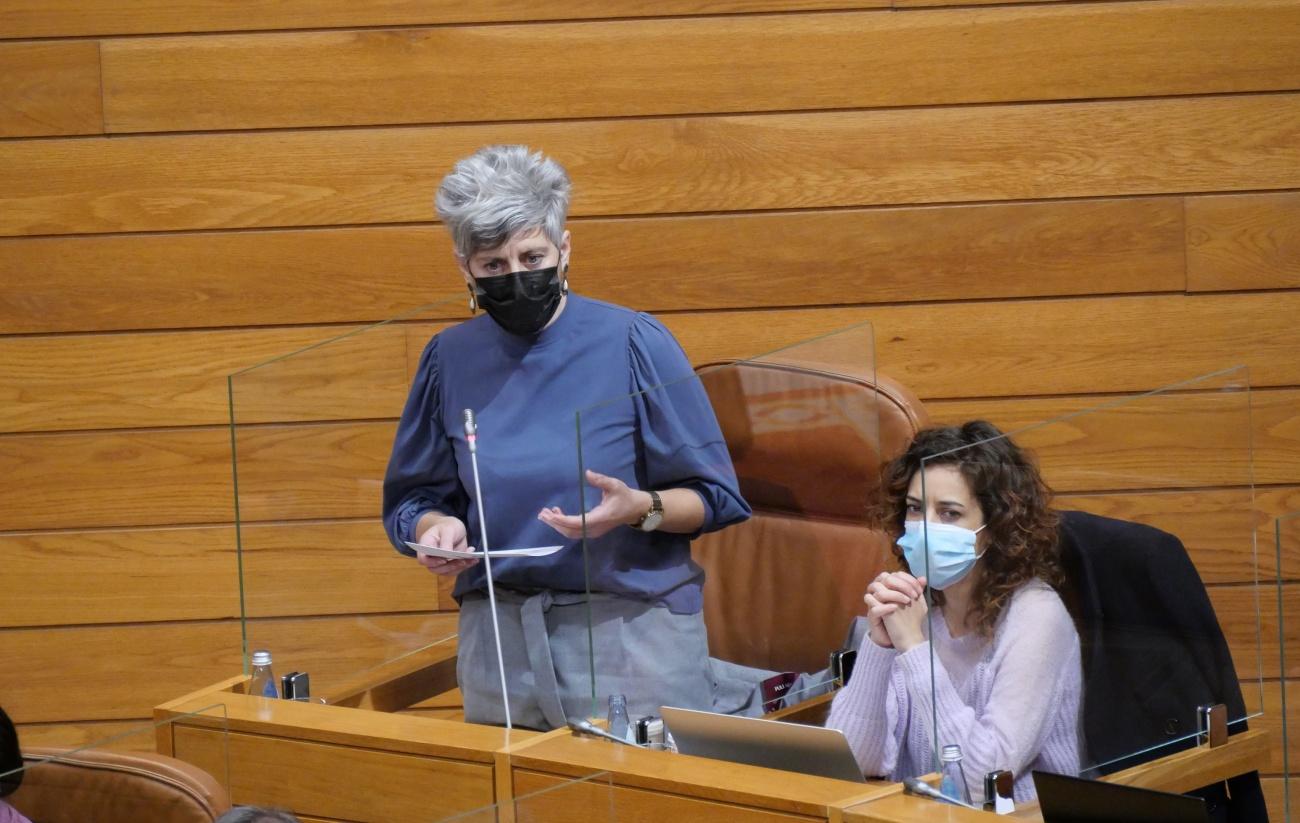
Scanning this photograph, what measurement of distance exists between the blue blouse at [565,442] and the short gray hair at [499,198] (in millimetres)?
138

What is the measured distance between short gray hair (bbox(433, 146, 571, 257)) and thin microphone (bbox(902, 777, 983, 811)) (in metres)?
0.89

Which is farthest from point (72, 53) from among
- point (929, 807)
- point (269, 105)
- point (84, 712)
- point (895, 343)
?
point (929, 807)

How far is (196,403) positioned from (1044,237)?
1822 mm

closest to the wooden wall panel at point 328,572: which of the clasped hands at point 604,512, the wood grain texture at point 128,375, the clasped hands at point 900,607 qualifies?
the clasped hands at point 604,512

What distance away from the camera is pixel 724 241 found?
3.36m

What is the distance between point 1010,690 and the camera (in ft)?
5.90

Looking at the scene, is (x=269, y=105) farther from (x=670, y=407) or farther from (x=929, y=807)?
(x=929, y=807)

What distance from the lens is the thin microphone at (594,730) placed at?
1996 mm

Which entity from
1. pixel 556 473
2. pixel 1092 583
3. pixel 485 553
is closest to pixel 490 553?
pixel 485 553

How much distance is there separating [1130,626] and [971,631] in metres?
0.17

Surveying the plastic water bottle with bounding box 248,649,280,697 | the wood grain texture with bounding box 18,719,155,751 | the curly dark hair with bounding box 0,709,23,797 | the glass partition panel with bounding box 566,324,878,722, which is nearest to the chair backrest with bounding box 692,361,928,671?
the glass partition panel with bounding box 566,324,878,722

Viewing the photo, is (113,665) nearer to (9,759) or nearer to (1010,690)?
(9,759)

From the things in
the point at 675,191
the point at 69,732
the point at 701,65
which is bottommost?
the point at 69,732

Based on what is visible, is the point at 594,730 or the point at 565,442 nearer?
the point at 594,730
